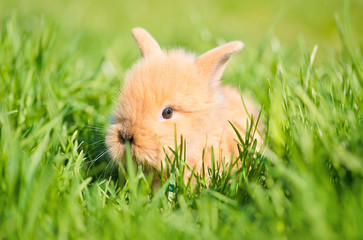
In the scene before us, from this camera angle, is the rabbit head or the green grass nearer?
the green grass

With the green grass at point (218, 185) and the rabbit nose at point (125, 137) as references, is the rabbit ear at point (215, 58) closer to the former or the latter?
the green grass at point (218, 185)

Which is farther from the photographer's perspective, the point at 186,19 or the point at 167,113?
the point at 186,19

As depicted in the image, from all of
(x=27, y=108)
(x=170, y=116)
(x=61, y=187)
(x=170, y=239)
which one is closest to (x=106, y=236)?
(x=170, y=239)

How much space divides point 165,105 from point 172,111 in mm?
64

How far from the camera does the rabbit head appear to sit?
2.31 metres

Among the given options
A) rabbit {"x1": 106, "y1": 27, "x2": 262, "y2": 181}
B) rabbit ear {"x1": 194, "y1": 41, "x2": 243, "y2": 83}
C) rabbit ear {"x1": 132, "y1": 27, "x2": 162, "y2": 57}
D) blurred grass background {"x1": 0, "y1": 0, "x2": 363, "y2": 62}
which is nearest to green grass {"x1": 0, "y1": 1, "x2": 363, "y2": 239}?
rabbit {"x1": 106, "y1": 27, "x2": 262, "y2": 181}

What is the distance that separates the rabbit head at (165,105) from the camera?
2.31 meters

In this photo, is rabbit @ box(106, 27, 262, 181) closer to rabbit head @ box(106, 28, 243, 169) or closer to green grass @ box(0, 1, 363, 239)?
rabbit head @ box(106, 28, 243, 169)

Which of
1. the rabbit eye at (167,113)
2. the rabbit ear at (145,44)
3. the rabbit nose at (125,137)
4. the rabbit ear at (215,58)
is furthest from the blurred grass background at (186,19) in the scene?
the rabbit nose at (125,137)

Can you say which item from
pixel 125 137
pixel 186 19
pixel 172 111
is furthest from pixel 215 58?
pixel 186 19

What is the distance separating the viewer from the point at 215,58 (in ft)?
8.27

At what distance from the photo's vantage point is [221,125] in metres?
2.58

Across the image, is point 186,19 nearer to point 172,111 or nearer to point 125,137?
point 172,111

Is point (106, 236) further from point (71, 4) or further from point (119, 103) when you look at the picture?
point (71, 4)
